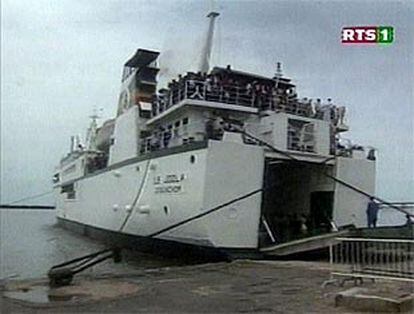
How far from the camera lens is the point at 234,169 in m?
11.9

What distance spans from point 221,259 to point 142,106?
791 centimetres

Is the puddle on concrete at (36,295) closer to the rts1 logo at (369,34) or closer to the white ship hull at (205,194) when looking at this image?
the rts1 logo at (369,34)

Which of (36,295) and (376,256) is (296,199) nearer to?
(376,256)

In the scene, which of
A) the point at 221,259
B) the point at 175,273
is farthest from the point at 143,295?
the point at 221,259

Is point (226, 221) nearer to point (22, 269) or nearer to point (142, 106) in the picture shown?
point (22, 269)

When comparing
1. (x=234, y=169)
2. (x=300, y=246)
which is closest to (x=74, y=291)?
(x=234, y=169)

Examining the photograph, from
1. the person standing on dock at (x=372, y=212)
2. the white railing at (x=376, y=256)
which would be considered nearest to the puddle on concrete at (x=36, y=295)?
the white railing at (x=376, y=256)

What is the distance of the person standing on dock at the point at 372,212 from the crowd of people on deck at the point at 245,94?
249 cm

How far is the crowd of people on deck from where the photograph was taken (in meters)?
13.9

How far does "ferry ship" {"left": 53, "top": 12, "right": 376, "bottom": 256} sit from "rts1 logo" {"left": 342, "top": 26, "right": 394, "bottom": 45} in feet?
25.6

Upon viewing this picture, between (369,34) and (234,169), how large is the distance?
8.16m

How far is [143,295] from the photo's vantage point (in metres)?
6.13

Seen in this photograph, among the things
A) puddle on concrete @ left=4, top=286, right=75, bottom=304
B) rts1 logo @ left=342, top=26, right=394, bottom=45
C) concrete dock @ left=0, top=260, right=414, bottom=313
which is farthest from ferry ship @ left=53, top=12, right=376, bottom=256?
rts1 logo @ left=342, top=26, right=394, bottom=45

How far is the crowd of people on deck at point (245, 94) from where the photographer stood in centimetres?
1395
